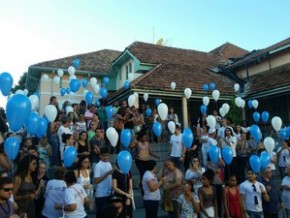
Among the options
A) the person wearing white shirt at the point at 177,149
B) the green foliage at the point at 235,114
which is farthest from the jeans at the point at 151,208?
the green foliage at the point at 235,114

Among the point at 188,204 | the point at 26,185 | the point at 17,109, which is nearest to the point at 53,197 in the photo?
the point at 26,185

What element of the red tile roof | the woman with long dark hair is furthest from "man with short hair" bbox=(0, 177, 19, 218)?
the red tile roof

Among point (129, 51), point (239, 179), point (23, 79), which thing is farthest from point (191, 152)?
point (23, 79)

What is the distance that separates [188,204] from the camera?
17.0 feet

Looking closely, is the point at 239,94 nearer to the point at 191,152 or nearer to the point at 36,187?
the point at 191,152

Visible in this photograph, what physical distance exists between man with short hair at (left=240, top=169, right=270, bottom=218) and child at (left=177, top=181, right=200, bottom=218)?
106 centimetres

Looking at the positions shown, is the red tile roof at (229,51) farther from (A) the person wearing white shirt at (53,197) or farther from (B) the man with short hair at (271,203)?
(A) the person wearing white shirt at (53,197)

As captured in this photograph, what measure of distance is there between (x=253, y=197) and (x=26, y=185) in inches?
151

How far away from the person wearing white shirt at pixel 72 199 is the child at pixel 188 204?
164 cm

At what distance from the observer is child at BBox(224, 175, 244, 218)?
5.41m

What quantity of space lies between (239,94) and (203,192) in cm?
1142

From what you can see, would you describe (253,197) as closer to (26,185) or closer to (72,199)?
(72,199)

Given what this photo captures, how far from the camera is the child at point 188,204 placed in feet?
16.9

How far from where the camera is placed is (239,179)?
27.5 feet
